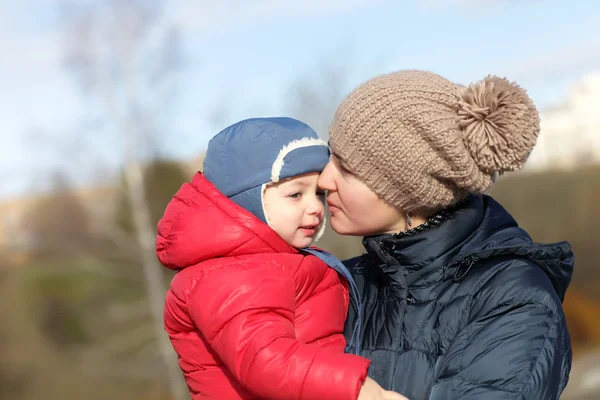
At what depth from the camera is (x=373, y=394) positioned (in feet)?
5.17

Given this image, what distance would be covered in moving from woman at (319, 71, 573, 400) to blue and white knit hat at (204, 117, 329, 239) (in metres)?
0.10

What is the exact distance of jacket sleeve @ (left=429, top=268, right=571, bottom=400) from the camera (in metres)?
1.54

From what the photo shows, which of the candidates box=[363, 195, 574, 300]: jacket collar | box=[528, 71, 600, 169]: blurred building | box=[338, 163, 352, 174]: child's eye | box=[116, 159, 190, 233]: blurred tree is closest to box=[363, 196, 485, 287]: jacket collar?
box=[363, 195, 574, 300]: jacket collar

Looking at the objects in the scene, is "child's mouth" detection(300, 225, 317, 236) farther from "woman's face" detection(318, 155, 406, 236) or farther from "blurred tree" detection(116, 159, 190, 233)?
"blurred tree" detection(116, 159, 190, 233)

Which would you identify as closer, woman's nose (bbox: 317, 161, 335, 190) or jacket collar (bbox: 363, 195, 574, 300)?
jacket collar (bbox: 363, 195, 574, 300)

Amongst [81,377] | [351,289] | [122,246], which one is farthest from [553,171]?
[351,289]

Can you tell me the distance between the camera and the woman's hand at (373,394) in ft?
5.15

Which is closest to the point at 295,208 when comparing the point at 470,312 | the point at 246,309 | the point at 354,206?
the point at 354,206

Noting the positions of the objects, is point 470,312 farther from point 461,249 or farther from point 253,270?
point 253,270

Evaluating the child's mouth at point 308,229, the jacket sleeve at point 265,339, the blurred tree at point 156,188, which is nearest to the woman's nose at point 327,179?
the child's mouth at point 308,229

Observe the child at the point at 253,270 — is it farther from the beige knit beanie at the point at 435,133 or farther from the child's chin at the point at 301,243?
the beige knit beanie at the point at 435,133

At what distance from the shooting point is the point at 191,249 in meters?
1.91

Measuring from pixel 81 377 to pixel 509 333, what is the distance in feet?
38.8

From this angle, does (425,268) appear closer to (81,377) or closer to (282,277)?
(282,277)
